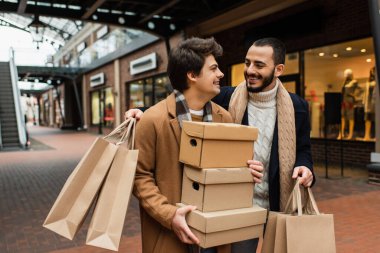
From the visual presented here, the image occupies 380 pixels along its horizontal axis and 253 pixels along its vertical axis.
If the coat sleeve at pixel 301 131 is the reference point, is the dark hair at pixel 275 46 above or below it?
above

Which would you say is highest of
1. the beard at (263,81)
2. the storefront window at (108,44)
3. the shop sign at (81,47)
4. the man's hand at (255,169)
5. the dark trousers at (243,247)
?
the shop sign at (81,47)

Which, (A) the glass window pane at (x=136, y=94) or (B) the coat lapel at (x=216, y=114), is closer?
(B) the coat lapel at (x=216, y=114)

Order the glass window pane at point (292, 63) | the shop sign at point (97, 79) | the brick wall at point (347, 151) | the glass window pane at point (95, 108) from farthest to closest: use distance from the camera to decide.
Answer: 1. the glass window pane at point (95, 108)
2. the shop sign at point (97, 79)
3. the glass window pane at point (292, 63)
4. the brick wall at point (347, 151)

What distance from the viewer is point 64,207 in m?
1.71

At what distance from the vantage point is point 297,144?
2287mm

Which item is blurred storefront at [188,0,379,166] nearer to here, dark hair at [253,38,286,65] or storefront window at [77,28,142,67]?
dark hair at [253,38,286,65]

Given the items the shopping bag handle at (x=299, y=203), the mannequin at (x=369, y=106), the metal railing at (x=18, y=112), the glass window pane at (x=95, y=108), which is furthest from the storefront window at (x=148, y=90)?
the shopping bag handle at (x=299, y=203)

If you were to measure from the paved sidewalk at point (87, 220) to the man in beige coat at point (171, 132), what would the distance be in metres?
2.77

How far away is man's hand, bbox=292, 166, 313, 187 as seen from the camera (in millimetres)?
2006

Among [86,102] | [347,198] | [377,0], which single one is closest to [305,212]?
[377,0]

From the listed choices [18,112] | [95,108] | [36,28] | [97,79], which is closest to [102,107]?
[97,79]

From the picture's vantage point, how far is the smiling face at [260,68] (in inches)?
82.7

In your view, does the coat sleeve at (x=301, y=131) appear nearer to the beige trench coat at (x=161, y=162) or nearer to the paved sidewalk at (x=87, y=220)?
the beige trench coat at (x=161, y=162)

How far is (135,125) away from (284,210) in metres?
0.94
